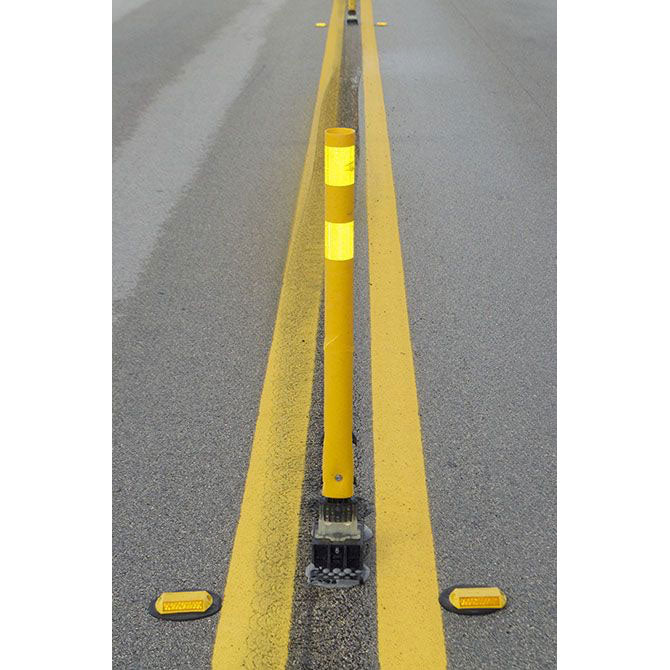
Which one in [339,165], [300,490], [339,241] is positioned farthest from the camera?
[300,490]

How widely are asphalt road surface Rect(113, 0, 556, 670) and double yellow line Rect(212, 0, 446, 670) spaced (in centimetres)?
1

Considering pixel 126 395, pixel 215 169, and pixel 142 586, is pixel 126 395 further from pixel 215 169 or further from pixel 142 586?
pixel 215 169

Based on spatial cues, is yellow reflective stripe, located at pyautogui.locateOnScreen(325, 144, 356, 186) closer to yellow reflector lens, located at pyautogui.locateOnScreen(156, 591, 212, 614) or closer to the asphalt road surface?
the asphalt road surface

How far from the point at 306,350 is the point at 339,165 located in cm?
187

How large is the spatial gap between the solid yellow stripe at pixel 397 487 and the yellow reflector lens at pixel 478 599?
0.07 meters

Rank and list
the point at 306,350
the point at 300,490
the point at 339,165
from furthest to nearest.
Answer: the point at 306,350
the point at 300,490
the point at 339,165

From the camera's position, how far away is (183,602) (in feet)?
10.7

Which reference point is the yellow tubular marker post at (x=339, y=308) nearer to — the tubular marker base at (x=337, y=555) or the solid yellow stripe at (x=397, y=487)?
the tubular marker base at (x=337, y=555)

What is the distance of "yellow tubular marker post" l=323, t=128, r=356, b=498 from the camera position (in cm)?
307

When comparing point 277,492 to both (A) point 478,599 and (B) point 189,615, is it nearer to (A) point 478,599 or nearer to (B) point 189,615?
(B) point 189,615

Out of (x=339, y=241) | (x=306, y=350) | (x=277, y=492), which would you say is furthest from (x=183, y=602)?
(x=306, y=350)

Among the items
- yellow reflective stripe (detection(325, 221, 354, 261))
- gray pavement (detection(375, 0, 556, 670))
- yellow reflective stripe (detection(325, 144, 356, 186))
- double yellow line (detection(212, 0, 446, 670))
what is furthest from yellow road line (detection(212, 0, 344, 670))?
yellow reflective stripe (detection(325, 144, 356, 186))

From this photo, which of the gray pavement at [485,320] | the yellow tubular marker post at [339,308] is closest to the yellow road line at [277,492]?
the yellow tubular marker post at [339,308]

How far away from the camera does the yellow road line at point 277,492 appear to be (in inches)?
123
